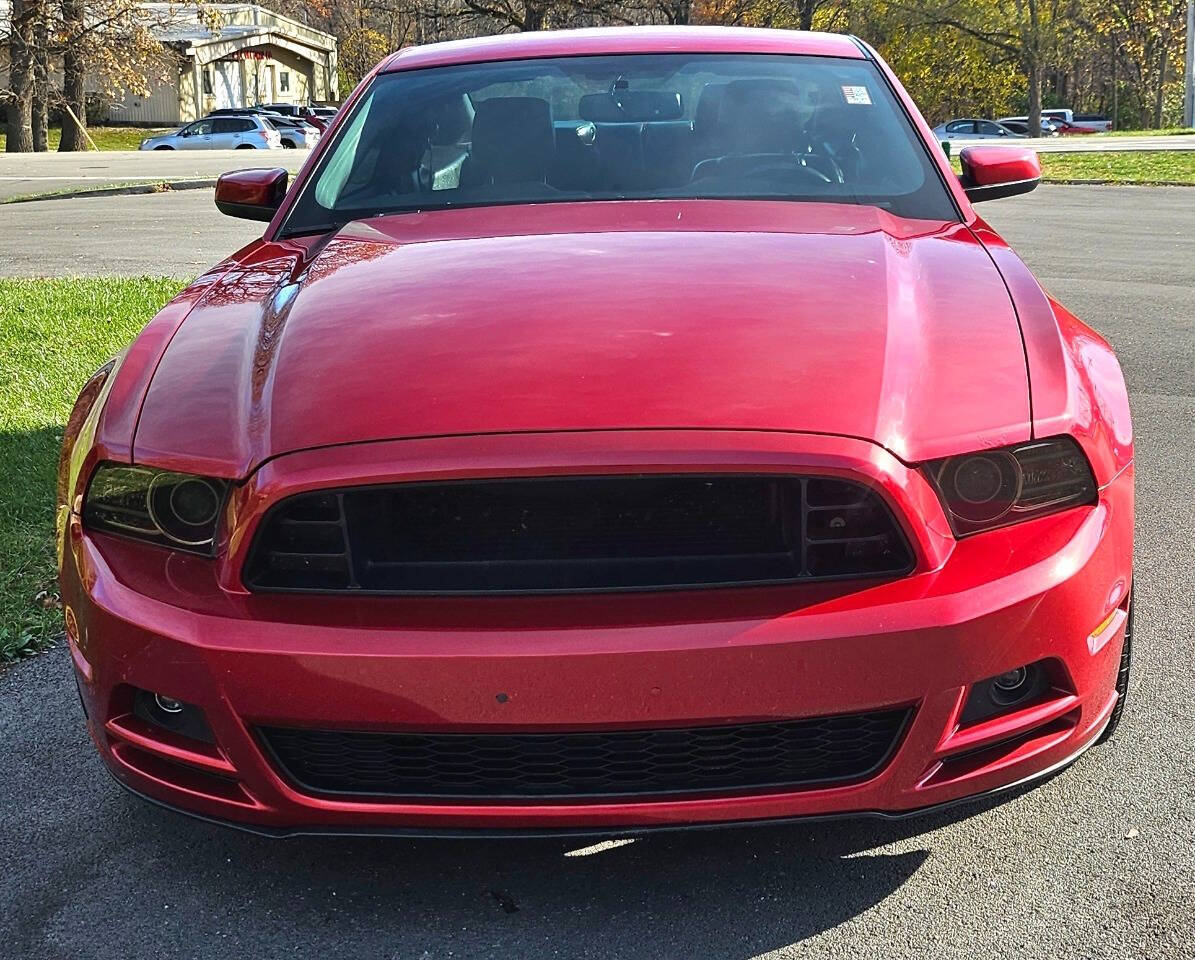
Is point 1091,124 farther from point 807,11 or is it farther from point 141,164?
point 141,164

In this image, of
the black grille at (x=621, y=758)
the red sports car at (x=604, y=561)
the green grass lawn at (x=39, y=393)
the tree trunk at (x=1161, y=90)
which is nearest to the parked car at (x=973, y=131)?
the tree trunk at (x=1161, y=90)

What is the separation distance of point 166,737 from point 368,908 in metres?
0.47

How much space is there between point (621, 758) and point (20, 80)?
137 ft

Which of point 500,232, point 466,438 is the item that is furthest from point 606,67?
point 466,438

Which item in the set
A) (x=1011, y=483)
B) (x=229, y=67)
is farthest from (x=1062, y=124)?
(x=1011, y=483)

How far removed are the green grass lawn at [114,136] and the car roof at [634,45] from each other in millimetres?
44766

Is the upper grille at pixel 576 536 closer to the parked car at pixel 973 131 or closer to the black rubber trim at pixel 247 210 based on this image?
the black rubber trim at pixel 247 210

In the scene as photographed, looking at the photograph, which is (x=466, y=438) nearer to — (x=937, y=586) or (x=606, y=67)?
(x=937, y=586)

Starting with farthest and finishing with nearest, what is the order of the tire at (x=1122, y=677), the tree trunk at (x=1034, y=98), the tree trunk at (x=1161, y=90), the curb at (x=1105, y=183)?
the tree trunk at (x=1161, y=90), the tree trunk at (x=1034, y=98), the curb at (x=1105, y=183), the tire at (x=1122, y=677)

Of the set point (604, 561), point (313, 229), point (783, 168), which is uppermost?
point (783, 168)

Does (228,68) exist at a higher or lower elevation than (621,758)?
higher

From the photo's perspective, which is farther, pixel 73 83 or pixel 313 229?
pixel 73 83

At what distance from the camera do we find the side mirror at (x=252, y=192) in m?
4.00

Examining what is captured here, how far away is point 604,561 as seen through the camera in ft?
7.00
